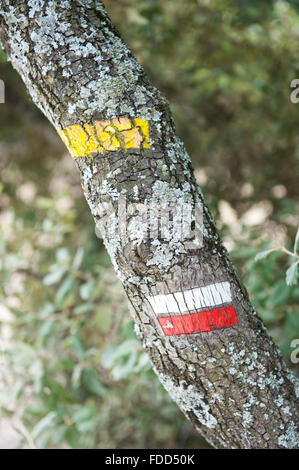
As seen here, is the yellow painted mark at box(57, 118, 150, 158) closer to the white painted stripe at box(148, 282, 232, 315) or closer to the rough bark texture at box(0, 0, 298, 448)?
the rough bark texture at box(0, 0, 298, 448)

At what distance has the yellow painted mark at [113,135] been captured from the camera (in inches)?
35.8

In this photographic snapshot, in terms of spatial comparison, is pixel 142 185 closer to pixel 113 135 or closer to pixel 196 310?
pixel 113 135

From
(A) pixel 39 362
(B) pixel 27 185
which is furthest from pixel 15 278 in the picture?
(B) pixel 27 185

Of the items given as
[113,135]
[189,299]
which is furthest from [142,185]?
[189,299]

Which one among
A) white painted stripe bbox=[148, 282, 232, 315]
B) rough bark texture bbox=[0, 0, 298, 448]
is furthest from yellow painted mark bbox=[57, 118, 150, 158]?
white painted stripe bbox=[148, 282, 232, 315]

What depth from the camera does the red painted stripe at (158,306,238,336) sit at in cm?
96

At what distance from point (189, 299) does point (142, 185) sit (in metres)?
0.29

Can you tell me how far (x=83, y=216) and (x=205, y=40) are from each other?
1460 mm

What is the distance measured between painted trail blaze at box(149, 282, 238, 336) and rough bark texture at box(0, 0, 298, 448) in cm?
2

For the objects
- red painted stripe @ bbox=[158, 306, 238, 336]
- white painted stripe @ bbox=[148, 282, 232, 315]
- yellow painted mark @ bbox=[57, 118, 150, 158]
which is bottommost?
red painted stripe @ bbox=[158, 306, 238, 336]

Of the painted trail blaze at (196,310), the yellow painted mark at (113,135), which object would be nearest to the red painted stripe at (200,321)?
the painted trail blaze at (196,310)

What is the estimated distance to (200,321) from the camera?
0.96m

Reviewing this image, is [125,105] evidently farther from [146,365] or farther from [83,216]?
[83,216]

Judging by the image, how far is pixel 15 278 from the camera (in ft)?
6.74
